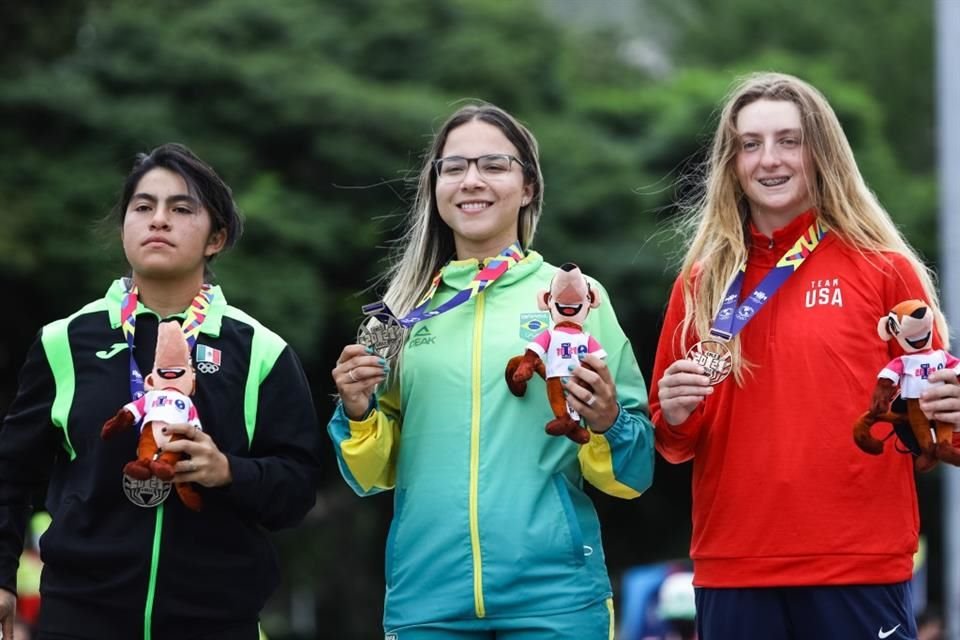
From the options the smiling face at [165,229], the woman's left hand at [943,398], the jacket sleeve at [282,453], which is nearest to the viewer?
the woman's left hand at [943,398]

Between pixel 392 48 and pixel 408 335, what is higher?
pixel 392 48

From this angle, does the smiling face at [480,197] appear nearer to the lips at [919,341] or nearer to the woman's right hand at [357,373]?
the woman's right hand at [357,373]

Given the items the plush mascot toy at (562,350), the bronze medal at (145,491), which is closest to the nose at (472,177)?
the plush mascot toy at (562,350)

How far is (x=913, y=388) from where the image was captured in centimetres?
425

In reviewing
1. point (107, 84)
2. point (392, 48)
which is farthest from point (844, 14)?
point (107, 84)

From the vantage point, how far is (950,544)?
1227 cm

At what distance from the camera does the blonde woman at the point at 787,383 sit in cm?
443

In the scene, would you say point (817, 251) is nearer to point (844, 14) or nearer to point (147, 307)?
point (147, 307)

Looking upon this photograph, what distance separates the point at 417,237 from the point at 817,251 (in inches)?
51.4

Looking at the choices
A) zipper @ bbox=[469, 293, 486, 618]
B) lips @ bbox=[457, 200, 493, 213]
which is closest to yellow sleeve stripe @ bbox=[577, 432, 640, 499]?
zipper @ bbox=[469, 293, 486, 618]

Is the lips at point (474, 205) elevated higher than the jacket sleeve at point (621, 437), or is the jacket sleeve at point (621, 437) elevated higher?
the lips at point (474, 205)

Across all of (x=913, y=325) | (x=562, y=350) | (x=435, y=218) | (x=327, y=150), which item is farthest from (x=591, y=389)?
(x=327, y=150)

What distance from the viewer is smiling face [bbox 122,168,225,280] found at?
4.76 m

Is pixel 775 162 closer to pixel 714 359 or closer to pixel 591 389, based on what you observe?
pixel 714 359
